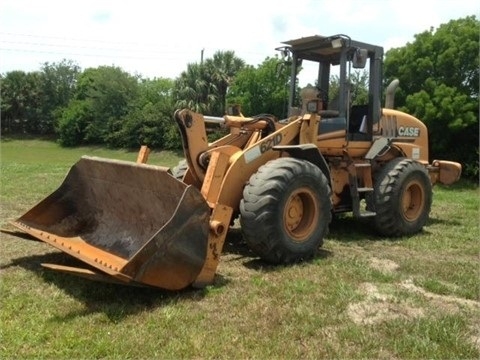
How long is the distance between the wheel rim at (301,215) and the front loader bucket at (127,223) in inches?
51.8

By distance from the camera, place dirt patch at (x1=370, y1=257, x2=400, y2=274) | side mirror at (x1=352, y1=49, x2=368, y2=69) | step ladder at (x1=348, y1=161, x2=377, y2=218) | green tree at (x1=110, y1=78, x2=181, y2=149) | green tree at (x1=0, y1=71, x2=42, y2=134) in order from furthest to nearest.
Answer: green tree at (x1=0, y1=71, x2=42, y2=134) → green tree at (x1=110, y1=78, x2=181, y2=149) → step ladder at (x1=348, y1=161, x2=377, y2=218) → side mirror at (x1=352, y1=49, x2=368, y2=69) → dirt patch at (x1=370, y1=257, x2=400, y2=274)

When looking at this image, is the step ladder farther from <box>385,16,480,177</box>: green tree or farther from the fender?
<box>385,16,480,177</box>: green tree

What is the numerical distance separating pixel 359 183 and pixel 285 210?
7.87 feet

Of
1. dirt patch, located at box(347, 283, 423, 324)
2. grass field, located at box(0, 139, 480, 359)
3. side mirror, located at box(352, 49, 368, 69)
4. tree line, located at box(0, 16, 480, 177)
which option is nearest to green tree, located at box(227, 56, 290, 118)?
tree line, located at box(0, 16, 480, 177)

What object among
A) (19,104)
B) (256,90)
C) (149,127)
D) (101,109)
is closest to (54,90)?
(19,104)

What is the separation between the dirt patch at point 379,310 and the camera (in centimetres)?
413

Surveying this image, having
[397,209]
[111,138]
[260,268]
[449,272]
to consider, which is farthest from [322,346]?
[111,138]

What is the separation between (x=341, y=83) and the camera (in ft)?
23.7

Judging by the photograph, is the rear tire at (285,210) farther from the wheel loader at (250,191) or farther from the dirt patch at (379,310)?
the dirt patch at (379,310)

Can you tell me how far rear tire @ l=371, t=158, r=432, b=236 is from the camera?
23.7 ft

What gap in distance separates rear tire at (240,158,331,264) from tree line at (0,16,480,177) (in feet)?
7.61

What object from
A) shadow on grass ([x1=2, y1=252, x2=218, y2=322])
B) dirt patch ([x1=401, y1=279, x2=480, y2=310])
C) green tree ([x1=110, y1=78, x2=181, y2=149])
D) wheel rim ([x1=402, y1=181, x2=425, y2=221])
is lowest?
dirt patch ([x1=401, y1=279, x2=480, y2=310])

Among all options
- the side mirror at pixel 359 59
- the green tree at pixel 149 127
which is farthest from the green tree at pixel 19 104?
the side mirror at pixel 359 59

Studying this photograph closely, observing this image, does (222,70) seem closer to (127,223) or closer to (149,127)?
(149,127)
